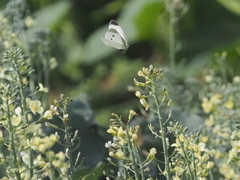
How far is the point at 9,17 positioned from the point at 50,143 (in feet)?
1.29

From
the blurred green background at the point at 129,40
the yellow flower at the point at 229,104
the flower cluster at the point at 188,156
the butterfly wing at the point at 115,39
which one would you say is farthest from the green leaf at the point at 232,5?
the flower cluster at the point at 188,156

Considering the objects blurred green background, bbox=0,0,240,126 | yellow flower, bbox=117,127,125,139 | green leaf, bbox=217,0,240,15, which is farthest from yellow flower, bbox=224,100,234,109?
green leaf, bbox=217,0,240,15

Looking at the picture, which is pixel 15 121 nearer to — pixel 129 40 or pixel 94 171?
pixel 94 171

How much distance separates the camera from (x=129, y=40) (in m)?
2.39

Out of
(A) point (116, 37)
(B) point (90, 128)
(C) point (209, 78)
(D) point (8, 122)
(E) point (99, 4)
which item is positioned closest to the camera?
(D) point (8, 122)

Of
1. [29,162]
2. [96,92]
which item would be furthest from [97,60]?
[29,162]

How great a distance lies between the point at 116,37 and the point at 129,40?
5.75 ft

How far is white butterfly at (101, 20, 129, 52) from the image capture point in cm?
62

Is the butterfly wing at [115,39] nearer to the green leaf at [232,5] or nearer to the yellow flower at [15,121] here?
the yellow flower at [15,121]

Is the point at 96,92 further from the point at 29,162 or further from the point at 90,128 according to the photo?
the point at 29,162

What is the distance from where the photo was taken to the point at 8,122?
50 cm

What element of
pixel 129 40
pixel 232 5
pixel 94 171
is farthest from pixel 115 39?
pixel 232 5

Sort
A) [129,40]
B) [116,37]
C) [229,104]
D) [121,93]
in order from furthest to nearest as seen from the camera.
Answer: [121,93], [129,40], [229,104], [116,37]

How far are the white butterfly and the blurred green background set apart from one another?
A: 1488 millimetres
